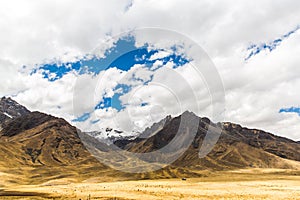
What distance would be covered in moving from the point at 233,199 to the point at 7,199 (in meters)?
47.3

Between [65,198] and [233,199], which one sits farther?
[65,198]

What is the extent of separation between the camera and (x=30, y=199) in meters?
67.4

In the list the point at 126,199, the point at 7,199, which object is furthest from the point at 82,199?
the point at 7,199

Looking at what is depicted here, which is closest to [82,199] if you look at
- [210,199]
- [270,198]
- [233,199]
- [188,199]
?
[188,199]

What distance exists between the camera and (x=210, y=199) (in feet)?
213

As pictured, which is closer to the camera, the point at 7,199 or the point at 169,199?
the point at 169,199

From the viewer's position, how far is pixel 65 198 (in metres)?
68.2

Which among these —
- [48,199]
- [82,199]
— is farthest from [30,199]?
[82,199]

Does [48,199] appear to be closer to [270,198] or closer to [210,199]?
[210,199]

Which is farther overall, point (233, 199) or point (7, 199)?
point (7, 199)

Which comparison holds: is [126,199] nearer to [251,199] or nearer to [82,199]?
[82,199]

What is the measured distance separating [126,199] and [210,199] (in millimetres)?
17043

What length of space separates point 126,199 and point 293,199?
33.9 m

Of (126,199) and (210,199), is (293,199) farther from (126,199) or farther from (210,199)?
(126,199)
